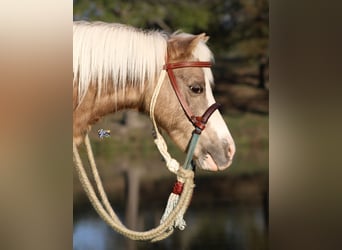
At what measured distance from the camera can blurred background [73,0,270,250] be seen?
238cm

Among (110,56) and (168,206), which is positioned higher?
(110,56)

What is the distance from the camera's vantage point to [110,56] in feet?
7.61

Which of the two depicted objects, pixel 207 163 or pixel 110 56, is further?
pixel 207 163

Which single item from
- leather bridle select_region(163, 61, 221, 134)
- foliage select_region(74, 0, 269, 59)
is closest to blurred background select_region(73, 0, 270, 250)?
foliage select_region(74, 0, 269, 59)

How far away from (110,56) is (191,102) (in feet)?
1.46

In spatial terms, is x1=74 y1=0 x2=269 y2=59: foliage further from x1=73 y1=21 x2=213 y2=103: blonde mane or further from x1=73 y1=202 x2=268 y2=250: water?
x1=73 y1=202 x2=268 y2=250: water

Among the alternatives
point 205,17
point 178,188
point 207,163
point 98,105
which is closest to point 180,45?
point 205,17

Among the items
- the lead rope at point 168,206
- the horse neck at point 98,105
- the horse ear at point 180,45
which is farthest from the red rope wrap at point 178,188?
the horse ear at point 180,45

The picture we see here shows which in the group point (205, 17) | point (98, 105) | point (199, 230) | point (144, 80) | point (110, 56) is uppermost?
point (205, 17)

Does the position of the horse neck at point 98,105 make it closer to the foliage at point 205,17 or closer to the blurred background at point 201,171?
Answer: the blurred background at point 201,171

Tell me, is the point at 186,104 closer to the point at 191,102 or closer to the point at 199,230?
the point at 191,102

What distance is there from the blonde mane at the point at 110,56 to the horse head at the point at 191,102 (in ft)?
0.33
